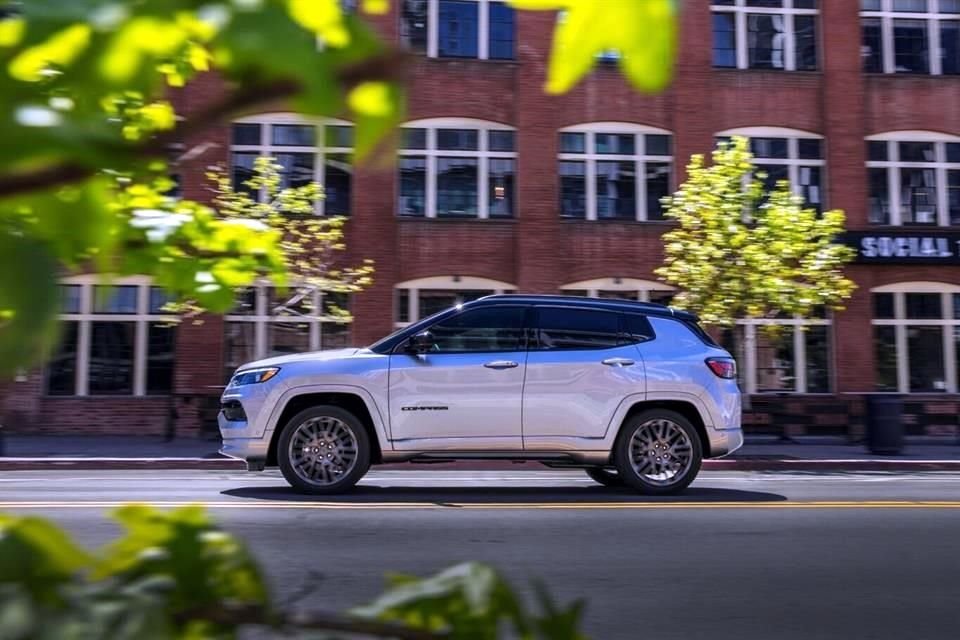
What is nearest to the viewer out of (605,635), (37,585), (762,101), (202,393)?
(37,585)

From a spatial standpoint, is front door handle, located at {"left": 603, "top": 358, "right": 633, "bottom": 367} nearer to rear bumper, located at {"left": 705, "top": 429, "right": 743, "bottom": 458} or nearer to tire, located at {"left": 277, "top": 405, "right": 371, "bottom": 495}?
rear bumper, located at {"left": 705, "top": 429, "right": 743, "bottom": 458}

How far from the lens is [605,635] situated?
4656 mm

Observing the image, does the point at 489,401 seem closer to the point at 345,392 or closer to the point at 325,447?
the point at 345,392

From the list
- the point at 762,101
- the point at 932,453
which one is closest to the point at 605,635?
the point at 932,453

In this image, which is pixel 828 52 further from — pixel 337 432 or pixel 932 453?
pixel 337 432

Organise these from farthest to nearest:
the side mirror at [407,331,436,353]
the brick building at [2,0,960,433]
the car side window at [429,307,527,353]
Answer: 1. the brick building at [2,0,960,433]
2. the car side window at [429,307,527,353]
3. the side mirror at [407,331,436,353]

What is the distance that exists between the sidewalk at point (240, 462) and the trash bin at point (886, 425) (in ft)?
0.85

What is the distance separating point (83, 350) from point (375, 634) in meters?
21.4

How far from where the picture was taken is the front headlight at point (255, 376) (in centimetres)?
972

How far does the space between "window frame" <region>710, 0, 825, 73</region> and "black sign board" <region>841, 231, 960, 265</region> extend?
4620 mm

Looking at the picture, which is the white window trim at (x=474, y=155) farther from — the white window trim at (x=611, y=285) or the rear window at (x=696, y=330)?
the rear window at (x=696, y=330)

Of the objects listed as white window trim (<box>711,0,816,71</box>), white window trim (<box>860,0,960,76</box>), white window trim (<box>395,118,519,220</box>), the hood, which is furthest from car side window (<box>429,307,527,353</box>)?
white window trim (<box>860,0,960,76</box>)

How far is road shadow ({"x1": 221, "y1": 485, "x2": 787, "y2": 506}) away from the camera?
9238mm

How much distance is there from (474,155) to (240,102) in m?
21.4
